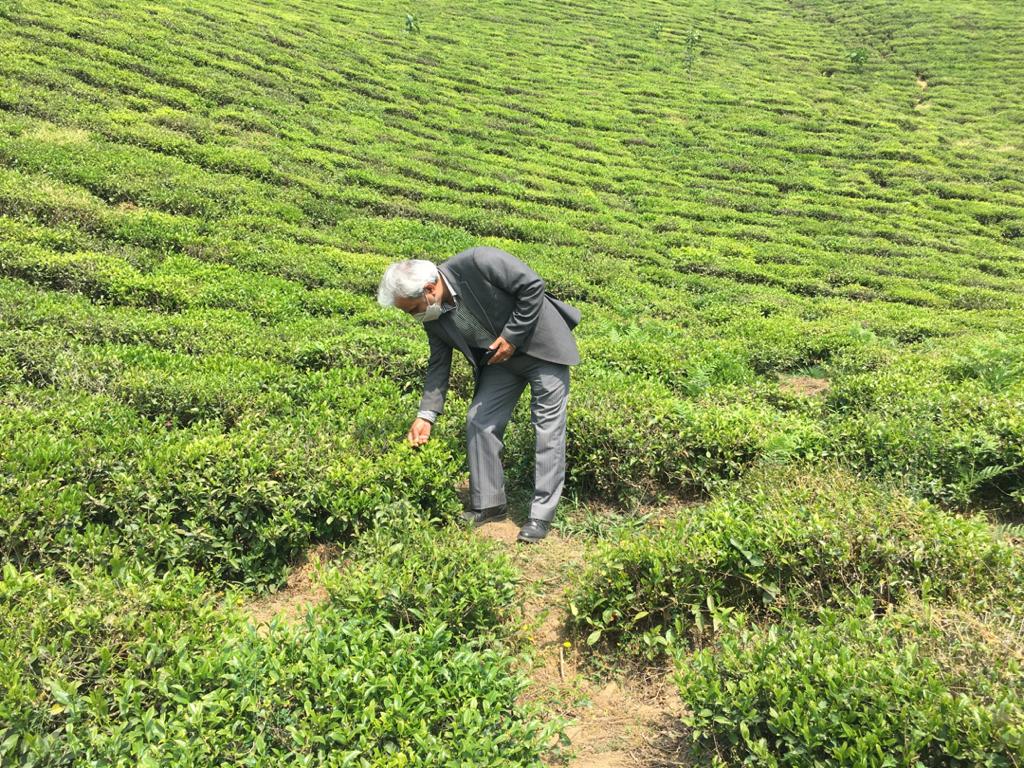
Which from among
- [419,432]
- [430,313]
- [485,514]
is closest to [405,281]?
[430,313]

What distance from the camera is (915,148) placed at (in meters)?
24.9

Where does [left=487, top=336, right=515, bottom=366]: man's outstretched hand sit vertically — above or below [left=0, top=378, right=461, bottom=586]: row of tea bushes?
above

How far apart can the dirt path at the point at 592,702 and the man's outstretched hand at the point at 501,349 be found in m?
1.70

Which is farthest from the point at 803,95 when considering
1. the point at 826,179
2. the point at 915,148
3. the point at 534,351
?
the point at 534,351

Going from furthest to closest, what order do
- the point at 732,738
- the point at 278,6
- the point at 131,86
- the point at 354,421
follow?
the point at 278,6 < the point at 131,86 < the point at 354,421 < the point at 732,738

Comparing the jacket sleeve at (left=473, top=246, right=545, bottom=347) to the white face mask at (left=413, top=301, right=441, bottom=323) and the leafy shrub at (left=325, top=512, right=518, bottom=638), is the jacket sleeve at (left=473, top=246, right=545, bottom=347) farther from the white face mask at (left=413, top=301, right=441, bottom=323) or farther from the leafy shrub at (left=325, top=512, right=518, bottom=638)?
the leafy shrub at (left=325, top=512, right=518, bottom=638)

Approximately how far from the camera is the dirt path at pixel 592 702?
3412 millimetres

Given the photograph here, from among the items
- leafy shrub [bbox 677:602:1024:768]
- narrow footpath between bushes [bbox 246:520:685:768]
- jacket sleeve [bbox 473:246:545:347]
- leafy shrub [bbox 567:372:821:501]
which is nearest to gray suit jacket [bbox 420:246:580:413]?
jacket sleeve [bbox 473:246:545:347]

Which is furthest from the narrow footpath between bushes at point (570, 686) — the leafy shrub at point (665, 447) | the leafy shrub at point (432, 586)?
the leafy shrub at point (665, 447)

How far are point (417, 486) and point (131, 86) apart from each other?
58.6 ft

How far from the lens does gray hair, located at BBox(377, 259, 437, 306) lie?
4.89 m

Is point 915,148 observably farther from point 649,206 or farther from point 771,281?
point 771,281

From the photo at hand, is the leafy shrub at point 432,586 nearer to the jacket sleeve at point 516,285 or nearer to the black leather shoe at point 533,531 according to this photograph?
the black leather shoe at point 533,531

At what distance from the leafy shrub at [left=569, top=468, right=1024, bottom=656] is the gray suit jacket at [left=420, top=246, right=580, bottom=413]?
1.78 m
